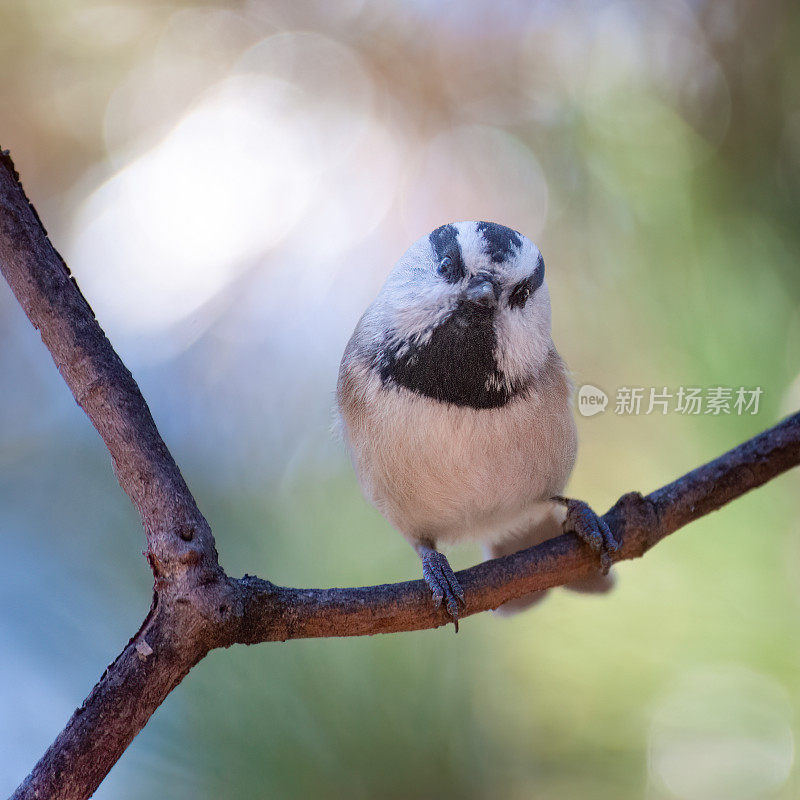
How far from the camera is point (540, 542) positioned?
867 millimetres

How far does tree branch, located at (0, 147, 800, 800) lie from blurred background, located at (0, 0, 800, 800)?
0.63ft

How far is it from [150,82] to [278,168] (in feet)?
0.71

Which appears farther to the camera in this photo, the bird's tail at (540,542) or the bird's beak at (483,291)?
the bird's tail at (540,542)

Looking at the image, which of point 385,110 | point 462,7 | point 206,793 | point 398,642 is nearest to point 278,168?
point 385,110

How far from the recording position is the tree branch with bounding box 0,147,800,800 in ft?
1.69

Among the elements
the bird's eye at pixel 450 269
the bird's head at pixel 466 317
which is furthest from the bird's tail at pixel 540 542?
the bird's eye at pixel 450 269

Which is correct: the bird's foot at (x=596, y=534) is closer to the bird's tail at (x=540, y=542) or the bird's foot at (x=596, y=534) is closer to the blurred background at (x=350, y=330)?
the bird's tail at (x=540, y=542)

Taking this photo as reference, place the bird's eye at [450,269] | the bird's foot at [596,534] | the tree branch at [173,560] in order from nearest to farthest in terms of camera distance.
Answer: the tree branch at [173,560], the bird's eye at [450,269], the bird's foot at [596,534]

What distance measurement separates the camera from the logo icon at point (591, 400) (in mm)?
875

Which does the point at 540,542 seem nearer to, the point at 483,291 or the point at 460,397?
the point at 460,397

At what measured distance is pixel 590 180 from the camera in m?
1.03

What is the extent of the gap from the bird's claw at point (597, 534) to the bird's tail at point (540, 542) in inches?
2.5

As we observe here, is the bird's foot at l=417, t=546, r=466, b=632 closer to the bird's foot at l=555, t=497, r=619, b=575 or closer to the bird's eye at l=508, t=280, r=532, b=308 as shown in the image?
the bird's foot at l=555, t=497, r=619, b=575

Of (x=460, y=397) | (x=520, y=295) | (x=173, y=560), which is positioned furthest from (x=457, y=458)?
(x=173, y=560)
